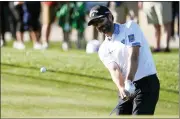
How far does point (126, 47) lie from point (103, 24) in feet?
1.04

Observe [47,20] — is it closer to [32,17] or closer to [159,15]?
[32,17]

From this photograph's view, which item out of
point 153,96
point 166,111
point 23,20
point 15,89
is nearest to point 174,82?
point 166,111

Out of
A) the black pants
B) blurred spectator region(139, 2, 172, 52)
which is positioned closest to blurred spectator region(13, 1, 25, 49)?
blurred spectator region(139, 2, 172, 52)

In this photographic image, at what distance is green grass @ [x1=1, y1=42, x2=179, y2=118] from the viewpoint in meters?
10.0

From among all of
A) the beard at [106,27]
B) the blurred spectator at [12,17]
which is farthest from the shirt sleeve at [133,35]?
the blurred spectator at [12,17]

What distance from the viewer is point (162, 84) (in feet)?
37.0

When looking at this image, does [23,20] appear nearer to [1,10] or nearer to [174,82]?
[1,10]

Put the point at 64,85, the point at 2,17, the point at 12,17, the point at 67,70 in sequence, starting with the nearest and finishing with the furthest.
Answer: the point at 64,85, the point at 67,70, the point at 2,17, the point at 12,17

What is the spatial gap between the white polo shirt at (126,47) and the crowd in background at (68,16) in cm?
626

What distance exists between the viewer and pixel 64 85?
37.7 feet

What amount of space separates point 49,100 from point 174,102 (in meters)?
1.70

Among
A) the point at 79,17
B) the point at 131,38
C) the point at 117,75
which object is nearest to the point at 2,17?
the point at 79,17

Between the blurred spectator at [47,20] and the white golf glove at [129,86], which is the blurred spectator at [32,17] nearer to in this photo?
the blurred spectator at [47,20]

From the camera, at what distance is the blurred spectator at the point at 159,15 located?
45.4ft
